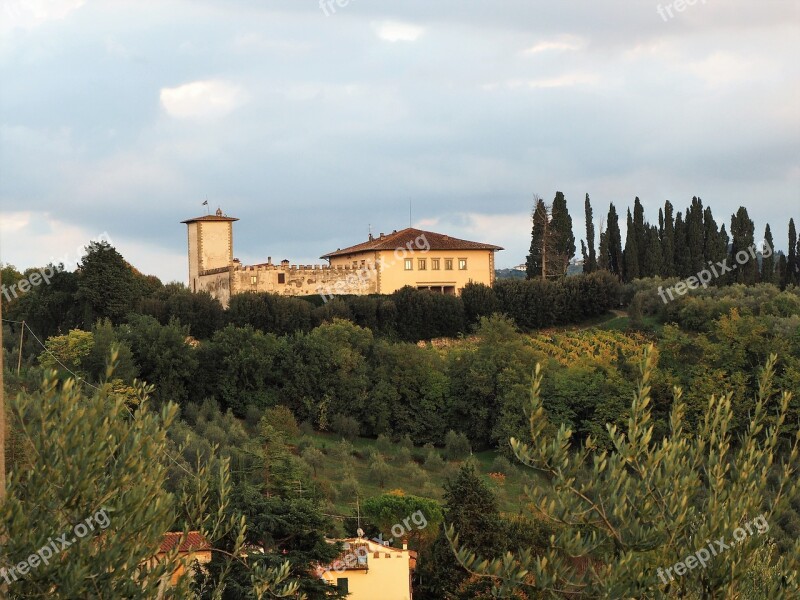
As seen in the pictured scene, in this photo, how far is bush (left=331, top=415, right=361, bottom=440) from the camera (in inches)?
1875

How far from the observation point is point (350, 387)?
49.0 meters

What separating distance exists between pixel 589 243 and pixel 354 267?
16.9 metres

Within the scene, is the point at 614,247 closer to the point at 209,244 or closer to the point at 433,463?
the point at 209,244

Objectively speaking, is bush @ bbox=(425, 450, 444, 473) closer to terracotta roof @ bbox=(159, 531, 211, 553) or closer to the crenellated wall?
the crenellated wall

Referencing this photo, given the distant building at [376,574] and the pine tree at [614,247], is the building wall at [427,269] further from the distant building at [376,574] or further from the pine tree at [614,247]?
the distant building at [376,574]

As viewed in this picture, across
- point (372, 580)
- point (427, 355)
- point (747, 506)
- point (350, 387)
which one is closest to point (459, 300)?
point (427, 355)

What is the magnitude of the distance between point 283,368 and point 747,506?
3788 centimetres

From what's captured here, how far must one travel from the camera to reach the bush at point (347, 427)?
156ft

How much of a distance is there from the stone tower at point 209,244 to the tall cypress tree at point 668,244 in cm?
2448

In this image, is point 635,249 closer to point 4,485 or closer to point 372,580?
point 372,580

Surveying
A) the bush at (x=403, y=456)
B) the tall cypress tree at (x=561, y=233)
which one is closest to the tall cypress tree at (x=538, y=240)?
the tall cypress tree at (x=561, y=233)

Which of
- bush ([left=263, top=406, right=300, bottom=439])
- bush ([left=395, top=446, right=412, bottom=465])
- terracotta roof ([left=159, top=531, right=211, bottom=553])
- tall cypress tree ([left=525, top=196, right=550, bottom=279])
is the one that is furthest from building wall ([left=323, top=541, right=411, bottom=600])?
tall cypress tree ([left=525, top=196, right=550, bottom=279])

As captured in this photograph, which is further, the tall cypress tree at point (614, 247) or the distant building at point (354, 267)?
the tall cypress tree at point (614, 247)

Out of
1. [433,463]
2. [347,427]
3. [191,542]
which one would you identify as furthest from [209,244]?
[191,542]
